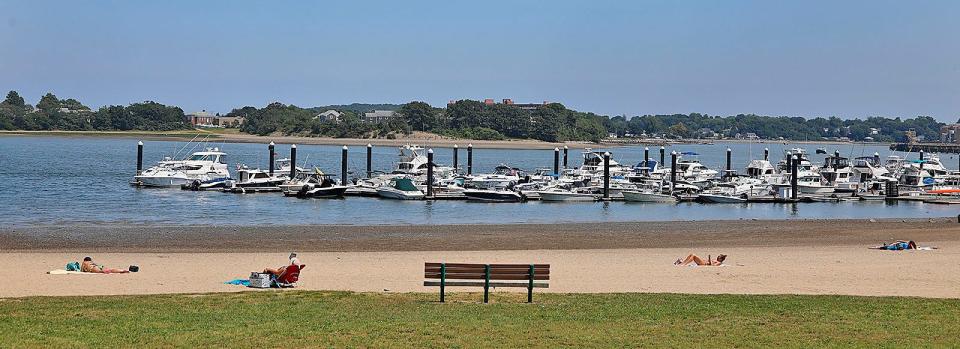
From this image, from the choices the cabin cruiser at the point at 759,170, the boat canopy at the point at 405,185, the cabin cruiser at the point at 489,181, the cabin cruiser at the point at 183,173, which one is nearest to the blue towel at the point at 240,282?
the boat canopy at the point at 405,185

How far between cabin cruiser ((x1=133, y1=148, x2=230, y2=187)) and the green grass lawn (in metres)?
52.9

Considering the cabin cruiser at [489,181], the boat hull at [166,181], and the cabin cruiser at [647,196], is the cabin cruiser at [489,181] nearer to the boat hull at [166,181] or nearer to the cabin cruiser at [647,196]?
the cabin cruiser at [647,196]

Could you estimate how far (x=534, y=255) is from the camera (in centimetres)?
3331

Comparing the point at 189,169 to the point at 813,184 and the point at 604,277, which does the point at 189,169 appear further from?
the point at 604,277

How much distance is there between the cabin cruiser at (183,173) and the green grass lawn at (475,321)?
5287cm

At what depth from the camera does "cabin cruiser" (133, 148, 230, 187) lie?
72.6 m

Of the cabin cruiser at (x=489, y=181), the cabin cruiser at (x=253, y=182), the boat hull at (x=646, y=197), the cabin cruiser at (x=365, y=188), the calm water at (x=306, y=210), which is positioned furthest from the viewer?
the cabin cruiser at (x=489, y=181)

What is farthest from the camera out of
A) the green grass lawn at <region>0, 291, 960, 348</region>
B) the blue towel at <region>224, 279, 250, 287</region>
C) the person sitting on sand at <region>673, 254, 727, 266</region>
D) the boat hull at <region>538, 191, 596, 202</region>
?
the boat hull at <region>538, 191, 596, 202</region>

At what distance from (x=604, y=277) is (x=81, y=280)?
1131 cm

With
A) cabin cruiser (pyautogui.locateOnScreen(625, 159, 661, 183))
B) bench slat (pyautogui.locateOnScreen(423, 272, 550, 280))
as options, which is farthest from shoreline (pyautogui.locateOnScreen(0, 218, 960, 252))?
cabin cruiser (pyautogui.locateOnScreen(625, 159, 661, 183))

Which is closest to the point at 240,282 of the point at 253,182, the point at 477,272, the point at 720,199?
the point at 477,272

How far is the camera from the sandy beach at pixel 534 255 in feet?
78.6

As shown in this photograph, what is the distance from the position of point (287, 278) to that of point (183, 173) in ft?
174

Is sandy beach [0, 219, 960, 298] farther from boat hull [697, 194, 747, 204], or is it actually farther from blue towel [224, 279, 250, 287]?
boat hull [697, 194, 747, 204]
